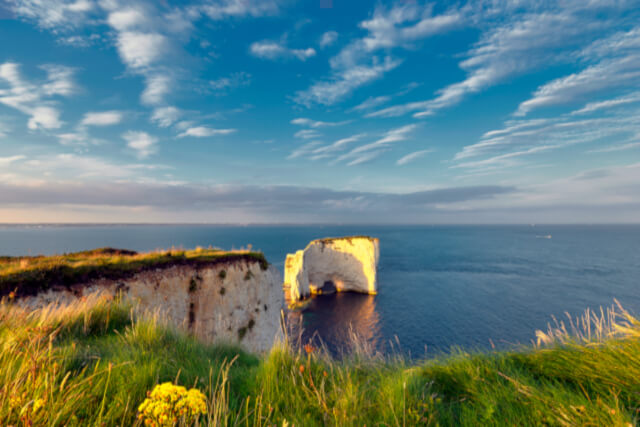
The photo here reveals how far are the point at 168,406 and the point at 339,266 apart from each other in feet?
191

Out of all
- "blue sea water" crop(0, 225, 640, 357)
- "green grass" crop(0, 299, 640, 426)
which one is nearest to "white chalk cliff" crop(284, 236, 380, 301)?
"blue sea water" crop(0, 225, 640, 357)

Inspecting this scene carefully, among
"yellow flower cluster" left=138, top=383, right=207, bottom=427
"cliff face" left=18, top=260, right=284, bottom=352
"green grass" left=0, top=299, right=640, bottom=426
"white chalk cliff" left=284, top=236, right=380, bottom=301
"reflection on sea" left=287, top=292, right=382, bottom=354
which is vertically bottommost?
"reflection on sea" left=287, top=292, right=382, bottom=354

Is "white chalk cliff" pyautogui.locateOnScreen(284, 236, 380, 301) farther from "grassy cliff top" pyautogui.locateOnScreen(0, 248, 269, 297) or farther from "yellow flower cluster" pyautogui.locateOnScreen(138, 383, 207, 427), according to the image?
"yellow flower cluster" pyautogui.locateOnScreen(138, 383, 207, 427)

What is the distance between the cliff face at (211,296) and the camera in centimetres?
1166

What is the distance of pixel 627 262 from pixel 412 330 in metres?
95.5

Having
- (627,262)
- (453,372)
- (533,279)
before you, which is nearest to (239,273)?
(453,372)

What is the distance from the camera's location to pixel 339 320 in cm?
4116

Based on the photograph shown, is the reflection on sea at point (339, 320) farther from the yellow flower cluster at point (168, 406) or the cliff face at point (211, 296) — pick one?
the yellow flower cluster at point (168, 406)

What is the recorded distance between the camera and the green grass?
2.30 meters

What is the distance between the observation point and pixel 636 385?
2.84 metres

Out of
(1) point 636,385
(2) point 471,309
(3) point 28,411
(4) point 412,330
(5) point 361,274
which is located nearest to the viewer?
(3) point 28,411

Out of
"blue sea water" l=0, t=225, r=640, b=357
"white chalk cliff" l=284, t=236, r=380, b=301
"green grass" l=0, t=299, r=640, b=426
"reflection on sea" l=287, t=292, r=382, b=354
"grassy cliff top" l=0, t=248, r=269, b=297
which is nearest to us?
"green grass" l=0, t=299, r=640, b=426

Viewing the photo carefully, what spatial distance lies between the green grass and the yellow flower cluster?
5.9 inches

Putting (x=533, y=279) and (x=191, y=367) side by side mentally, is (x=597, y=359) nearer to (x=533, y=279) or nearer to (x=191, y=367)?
(x=191, y=367)
